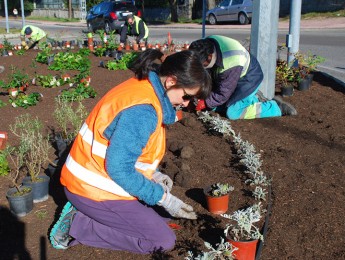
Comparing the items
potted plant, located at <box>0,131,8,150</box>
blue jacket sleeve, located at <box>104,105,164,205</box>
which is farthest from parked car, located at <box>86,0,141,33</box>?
blue jacket sleeve, located at <box>104,105,164,205</box>

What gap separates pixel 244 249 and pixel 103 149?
1.02m

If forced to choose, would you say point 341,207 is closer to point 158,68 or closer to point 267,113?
point 158,68

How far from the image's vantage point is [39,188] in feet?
13.1

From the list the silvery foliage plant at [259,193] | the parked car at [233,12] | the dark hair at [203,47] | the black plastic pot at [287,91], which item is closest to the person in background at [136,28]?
the black plastic pot at [287,91]

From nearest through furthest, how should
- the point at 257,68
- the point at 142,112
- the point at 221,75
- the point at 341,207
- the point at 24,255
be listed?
1. the point at 142,112
2. the point at 24,255
3. the point at 341,207
4. the point at 221,75
5. the point at 257,68

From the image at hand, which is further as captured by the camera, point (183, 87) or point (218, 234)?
point (218, 234)

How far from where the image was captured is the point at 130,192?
3.01 metres

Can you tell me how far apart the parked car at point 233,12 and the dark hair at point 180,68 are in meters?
23.8

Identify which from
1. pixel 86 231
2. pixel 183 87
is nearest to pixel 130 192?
pixel 86 231

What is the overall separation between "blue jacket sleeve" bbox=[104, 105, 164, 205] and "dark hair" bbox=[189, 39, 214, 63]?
242 cm

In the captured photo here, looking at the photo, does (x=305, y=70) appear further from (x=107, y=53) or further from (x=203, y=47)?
(x=107, y=53)

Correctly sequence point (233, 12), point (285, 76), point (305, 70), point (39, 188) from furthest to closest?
point (233, 12) → point (305, 70) → point (285, 76) → point (39, 188)

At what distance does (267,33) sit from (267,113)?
1.36 meters

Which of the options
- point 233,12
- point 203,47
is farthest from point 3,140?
point 233,12
